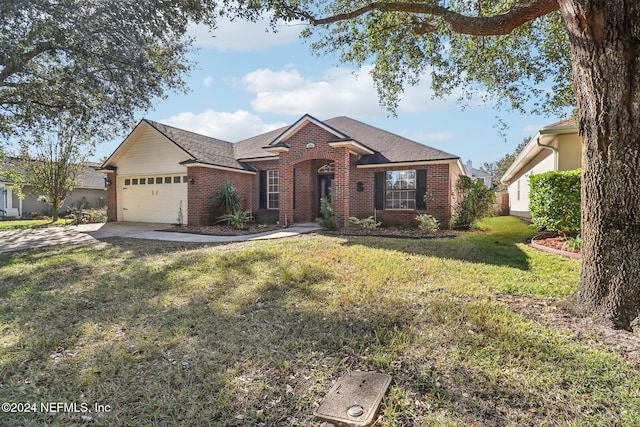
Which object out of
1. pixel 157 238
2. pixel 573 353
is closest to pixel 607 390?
pixel 573 353

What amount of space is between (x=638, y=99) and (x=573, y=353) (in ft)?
8.69

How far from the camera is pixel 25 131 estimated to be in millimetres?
11430

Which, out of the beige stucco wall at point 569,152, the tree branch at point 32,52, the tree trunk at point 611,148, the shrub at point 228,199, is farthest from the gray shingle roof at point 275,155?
the tree trunk at point 611,148

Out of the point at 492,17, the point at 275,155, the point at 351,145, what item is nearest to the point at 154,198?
the point at 275,155

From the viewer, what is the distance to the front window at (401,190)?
501 inches

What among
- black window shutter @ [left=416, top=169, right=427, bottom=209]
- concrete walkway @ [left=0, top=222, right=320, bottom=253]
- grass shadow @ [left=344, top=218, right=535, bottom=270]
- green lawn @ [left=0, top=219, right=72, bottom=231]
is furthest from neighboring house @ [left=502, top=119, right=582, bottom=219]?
green lawn @ [left=0, top=219, right=72, bottom=231]

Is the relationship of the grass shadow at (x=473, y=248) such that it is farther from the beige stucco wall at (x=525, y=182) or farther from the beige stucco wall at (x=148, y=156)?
the beige stucco wall at (x=148, y=156)

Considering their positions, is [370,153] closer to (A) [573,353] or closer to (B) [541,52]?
(B) [541,52]

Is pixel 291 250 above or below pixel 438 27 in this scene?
below

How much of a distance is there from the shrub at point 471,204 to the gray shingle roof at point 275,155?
1341 millimetres

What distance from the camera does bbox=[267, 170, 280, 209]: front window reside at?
50.8ft

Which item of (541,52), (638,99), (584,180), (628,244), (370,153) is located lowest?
(628,244)

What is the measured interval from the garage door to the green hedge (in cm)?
1323

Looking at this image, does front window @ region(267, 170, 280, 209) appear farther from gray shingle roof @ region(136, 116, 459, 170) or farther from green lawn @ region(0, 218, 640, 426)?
green lawn @ region(0, 218, 640, 426)
